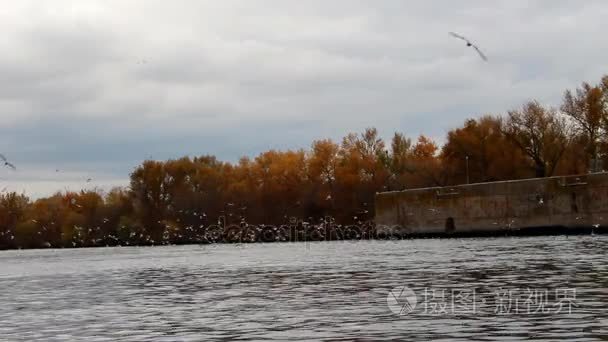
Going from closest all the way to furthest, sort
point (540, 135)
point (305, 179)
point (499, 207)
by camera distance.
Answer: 1. point (499, 207)
2. point (540, 135)
3. point (305, 179)

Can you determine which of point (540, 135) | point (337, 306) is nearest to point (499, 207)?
point (540, 135)

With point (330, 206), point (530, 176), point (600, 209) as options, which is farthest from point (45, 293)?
point (330, 206)

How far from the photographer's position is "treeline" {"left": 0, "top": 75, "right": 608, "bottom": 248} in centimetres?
10512

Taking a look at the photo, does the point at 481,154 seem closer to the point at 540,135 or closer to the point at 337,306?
the point at 540,135

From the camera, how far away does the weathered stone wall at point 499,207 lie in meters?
83.9

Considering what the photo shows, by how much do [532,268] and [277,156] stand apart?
110 metres

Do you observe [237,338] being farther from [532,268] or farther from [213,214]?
[213,214]

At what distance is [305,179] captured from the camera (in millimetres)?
139000

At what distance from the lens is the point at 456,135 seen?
114375mm

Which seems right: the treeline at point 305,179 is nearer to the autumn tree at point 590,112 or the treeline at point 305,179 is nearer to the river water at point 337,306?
the autumn tree at point 590,112

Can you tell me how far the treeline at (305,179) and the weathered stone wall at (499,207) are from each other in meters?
8.28

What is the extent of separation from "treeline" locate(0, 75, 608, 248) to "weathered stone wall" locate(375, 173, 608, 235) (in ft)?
27.2

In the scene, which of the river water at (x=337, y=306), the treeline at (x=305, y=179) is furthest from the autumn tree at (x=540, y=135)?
the river water at (x=337, y=306)

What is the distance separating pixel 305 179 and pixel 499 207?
50.6 metres
